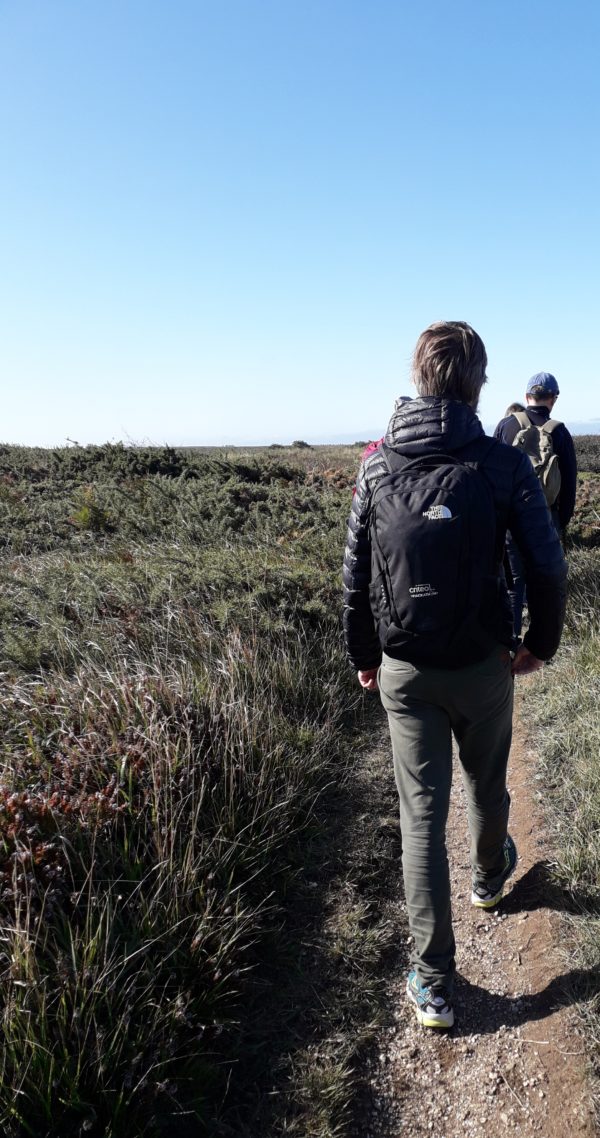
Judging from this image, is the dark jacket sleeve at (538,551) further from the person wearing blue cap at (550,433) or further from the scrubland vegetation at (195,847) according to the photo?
the person wearing blue cap at (550,433)

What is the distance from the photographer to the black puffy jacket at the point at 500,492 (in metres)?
2.21

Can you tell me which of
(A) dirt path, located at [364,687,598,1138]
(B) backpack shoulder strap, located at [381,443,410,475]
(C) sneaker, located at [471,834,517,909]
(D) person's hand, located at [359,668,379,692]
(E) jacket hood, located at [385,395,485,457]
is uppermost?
(E) jacket hood, located at [385,395,485,457]

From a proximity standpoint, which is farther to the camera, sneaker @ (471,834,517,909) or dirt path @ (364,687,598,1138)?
sneaker @ (471,834,517,909)

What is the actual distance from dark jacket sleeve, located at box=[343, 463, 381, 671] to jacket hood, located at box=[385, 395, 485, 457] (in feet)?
0.78

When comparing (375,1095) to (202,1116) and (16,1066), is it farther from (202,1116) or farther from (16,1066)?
(16,1066)

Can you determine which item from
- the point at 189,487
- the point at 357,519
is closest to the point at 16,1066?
the point at 357,519

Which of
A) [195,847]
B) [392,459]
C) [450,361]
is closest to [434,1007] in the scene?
[195,847]

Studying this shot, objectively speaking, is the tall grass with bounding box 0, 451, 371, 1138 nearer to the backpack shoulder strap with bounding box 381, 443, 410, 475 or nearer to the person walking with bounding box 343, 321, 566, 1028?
the person walking with bounding box 343, 321, 566, 1028

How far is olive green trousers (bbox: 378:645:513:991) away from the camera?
235 cm

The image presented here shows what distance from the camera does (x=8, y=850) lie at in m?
2.63

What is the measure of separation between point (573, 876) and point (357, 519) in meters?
1.91

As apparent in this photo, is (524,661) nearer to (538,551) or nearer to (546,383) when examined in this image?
(538,551)

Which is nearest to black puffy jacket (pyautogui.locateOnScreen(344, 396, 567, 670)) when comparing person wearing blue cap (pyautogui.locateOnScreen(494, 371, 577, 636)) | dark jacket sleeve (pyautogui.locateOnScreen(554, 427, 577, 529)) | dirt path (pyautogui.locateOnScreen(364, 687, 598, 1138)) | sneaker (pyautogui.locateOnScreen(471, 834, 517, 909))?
sneaker (pyautogui.locateOnScreen(471, 834, 517, 909))

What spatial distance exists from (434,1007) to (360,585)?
61.8 inches
